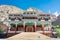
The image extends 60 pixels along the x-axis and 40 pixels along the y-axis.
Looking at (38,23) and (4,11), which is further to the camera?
(4,11)

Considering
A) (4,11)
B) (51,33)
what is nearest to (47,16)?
(51,33)

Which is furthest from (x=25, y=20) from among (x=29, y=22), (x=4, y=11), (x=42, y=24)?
(x=4, y=11)

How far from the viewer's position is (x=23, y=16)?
52406 mm

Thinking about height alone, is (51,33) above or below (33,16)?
below

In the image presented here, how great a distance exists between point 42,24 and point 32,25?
350 centimetres

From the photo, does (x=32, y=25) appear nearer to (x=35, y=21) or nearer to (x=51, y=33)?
(x=35, y=21)

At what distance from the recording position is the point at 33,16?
52031 mm

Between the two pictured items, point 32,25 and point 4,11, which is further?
point 4,11

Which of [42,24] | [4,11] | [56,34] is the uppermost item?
[4,11]

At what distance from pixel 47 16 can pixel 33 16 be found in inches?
192

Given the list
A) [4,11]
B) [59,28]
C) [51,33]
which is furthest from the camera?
[4,11]

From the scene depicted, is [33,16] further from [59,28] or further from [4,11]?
[4,11]

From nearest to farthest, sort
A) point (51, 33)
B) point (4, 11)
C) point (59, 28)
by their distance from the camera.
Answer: point (51, 33)
point (59, 28)
point (4, 11)

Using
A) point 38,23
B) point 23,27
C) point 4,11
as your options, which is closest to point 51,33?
point 38,23
